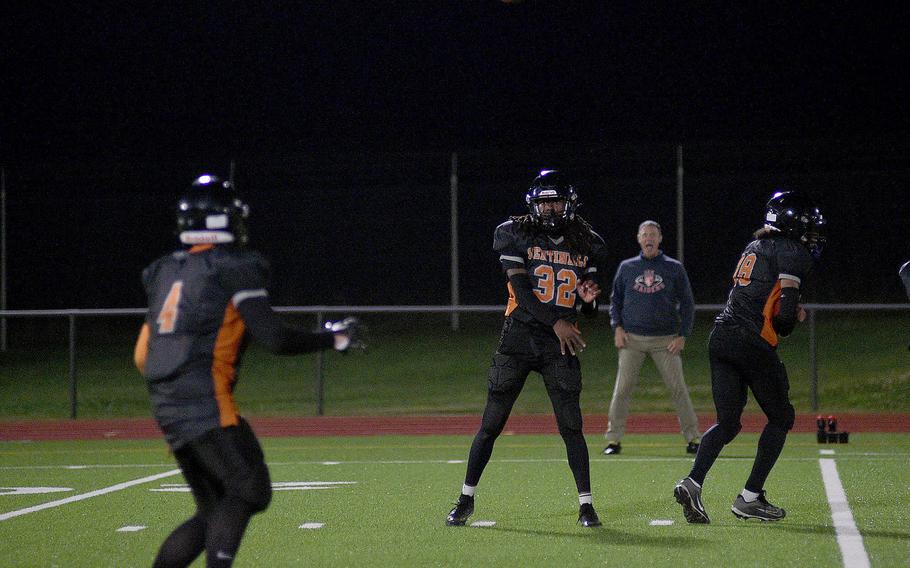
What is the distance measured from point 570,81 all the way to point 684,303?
17.5 meters

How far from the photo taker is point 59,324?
22.8 m

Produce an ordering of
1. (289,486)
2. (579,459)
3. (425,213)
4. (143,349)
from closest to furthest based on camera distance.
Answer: (143,349) < (579,459) < (289,486) < (425,213)

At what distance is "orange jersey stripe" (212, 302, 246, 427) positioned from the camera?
4.68m

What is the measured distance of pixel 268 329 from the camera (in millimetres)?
4543

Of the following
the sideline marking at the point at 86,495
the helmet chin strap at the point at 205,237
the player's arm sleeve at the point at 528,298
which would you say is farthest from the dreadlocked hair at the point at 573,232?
the sideline marking at the point at 86,495

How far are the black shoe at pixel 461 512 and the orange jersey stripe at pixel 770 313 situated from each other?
6.65 ft

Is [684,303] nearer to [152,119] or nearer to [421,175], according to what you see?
[421,175]

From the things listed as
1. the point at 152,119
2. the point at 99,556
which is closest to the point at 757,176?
the point at 152,119

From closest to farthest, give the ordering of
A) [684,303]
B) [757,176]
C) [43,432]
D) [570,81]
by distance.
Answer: [684,303]
[43,432]
[757,176]
[570,81]

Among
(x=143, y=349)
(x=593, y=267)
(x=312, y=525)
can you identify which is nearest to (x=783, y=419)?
(x=593, y=267)

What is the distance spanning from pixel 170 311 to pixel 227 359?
0.29 meters

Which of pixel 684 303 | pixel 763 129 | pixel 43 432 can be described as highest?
pixel 763 129

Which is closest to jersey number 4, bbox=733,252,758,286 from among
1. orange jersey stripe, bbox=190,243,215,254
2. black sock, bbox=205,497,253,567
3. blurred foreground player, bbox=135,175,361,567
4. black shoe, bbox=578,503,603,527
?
black shoe, bbox=578,503,603,527

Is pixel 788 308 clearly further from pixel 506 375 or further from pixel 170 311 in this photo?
pixel 170 311
